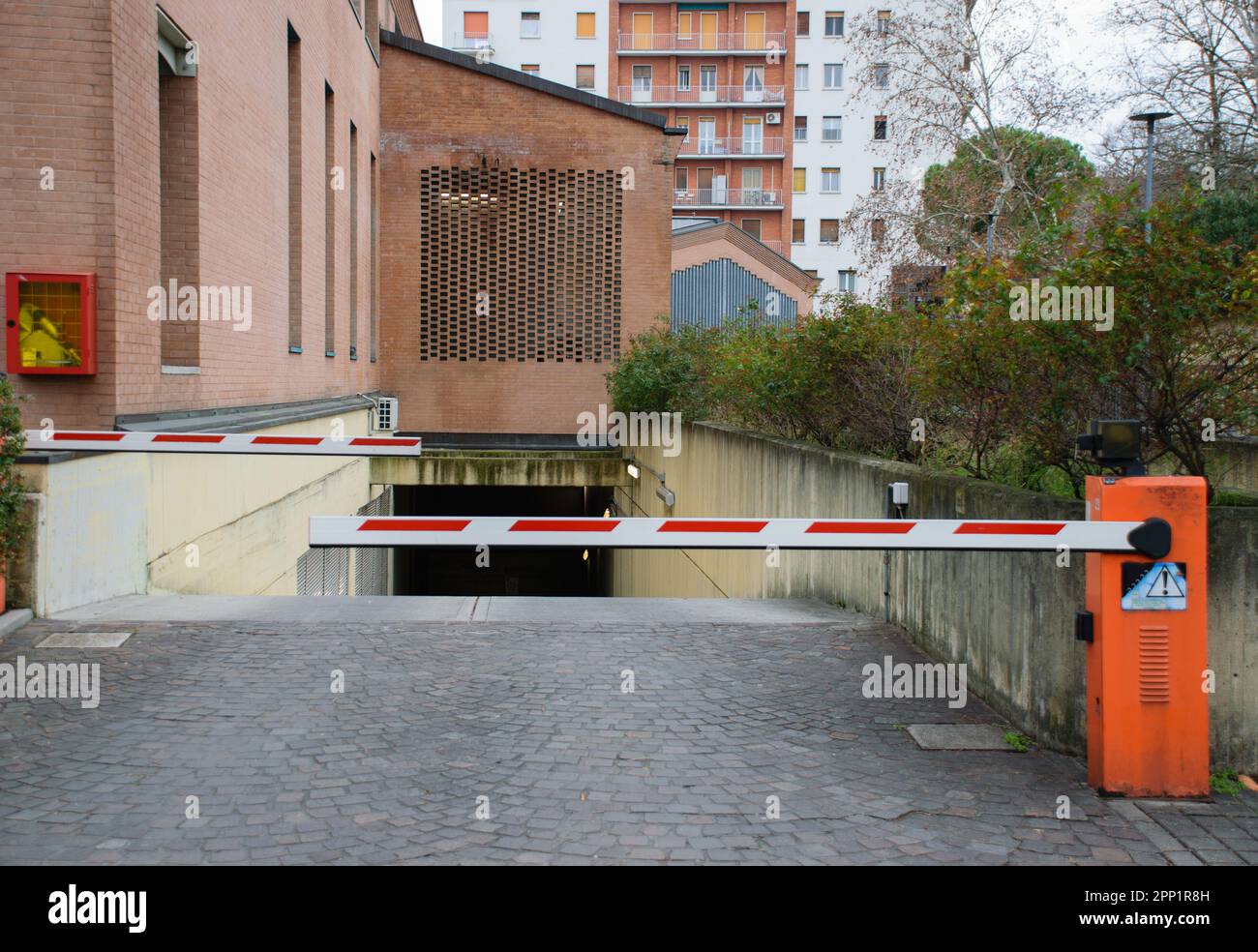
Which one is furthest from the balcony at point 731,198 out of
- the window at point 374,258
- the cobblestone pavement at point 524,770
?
the cobblestone pavement at point 524,770

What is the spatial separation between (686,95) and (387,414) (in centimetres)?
4309

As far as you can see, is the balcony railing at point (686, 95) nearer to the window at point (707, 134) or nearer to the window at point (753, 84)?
the window at point (753, 84)

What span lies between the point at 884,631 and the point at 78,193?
6847 mm

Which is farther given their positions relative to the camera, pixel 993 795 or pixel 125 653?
pixel 125 653

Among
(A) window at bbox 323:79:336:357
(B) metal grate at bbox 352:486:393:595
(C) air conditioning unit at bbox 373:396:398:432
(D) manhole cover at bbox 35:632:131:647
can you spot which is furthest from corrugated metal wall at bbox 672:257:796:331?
(D) manhole cover at bbox 35:632:131:647

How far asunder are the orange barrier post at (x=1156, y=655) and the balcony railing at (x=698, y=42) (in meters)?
60.5

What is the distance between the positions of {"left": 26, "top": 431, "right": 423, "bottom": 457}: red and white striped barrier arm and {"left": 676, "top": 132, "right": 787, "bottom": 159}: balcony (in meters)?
56.4

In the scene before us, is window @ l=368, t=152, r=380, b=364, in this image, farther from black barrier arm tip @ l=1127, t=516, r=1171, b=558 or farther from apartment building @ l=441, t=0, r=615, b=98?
apartment building @ l=441, t=0, r=615, b=98

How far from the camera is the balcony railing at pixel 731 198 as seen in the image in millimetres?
61500

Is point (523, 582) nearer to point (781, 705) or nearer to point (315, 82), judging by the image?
point (315, 82)

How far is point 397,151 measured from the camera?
24.6 metres
